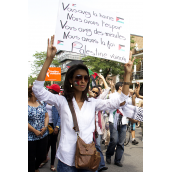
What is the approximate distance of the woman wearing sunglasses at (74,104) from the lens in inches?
86.3

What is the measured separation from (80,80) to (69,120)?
53 centimetres

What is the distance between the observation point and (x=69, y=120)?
2.26m

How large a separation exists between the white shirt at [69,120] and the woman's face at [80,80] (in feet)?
0.58

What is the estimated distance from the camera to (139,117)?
3.30m

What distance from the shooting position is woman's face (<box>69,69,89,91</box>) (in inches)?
97.3

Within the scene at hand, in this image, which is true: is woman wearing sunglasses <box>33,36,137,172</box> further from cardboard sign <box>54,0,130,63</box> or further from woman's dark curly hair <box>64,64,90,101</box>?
cardboard sign <box>54,0,130,63</box>

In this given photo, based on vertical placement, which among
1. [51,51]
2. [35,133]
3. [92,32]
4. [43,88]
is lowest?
[35,133]

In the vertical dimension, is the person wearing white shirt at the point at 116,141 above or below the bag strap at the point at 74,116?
below

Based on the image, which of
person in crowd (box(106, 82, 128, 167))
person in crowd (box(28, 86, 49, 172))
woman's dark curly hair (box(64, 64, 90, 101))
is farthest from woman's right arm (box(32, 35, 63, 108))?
person in crowd (box(106, 82, 128, 167))

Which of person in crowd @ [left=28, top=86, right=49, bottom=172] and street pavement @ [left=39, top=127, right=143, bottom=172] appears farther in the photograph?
street pavement @ [left=39, top=127, right=143, bottom=172]

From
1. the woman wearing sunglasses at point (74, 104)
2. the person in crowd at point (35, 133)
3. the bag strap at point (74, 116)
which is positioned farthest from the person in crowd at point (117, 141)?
the bag strap at point (74, 116)

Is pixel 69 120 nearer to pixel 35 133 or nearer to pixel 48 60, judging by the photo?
pixel 48 60

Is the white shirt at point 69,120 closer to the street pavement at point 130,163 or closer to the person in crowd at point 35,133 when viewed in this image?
the person in crowd at point 35,133

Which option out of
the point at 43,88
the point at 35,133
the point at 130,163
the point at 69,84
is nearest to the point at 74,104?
the point at 69,84
